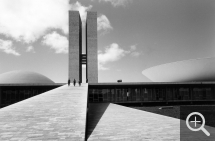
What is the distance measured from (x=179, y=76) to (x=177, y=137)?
59.2ft

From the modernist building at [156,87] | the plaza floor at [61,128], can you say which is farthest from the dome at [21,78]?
the plaza floor at [61,128]

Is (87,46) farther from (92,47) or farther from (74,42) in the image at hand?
(74,42)

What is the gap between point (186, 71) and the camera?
2227cm

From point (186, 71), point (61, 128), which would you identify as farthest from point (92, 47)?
point (61, 128)

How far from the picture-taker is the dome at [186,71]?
20.7m

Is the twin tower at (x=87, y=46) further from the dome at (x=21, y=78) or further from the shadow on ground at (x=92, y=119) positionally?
the shadow on ground at (x=92, y=119)

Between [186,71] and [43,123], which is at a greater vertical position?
[186,71]

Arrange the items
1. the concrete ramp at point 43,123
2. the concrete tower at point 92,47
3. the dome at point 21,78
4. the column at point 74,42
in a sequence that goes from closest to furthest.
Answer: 1. the concrete ramp at point 43,123
2. the dome at point 21,78
3. the concrete tower at point 92,47
4. the column at point 74,42

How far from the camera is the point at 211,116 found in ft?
66.4

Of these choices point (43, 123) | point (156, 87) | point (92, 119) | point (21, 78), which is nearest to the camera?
point (43, 123)

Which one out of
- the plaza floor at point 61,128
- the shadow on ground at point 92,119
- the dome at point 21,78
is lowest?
the shadow on ground at point 92,119

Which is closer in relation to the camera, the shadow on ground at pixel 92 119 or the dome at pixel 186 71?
the shadow on ground at pixel 92 119

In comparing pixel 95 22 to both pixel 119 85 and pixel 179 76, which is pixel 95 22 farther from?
pixel 179 76

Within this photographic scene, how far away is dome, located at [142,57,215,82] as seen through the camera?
20.7 m
